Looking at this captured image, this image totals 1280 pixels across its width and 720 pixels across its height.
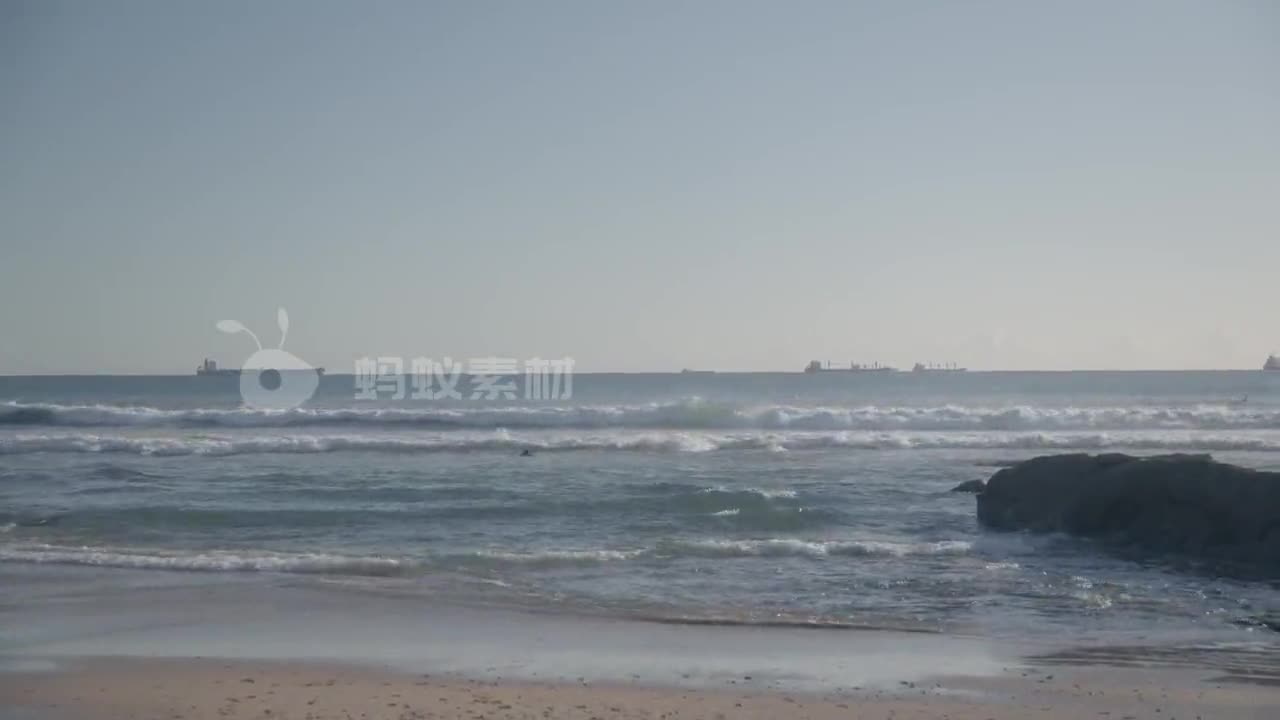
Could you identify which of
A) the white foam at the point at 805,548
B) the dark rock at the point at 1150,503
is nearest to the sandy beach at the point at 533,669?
the white foam at the point at 805,548

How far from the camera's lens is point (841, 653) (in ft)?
27.1

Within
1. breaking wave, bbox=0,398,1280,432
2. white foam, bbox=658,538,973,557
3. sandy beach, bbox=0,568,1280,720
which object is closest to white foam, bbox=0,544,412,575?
sandy beach, bbox=0,568,1280,720

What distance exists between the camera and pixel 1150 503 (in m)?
13.7

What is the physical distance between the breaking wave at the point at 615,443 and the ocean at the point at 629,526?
5.2 inches

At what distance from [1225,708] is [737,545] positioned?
7.18 meters

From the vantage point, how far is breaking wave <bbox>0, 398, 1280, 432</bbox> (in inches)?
1436

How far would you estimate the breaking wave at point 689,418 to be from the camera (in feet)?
120

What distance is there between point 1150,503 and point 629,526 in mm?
7570

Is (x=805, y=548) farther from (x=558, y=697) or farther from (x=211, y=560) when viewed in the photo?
(x=211, y=560)

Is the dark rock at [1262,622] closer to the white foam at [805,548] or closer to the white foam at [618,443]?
the white foam at [805,548]

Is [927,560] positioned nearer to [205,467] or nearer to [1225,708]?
[1225,708]

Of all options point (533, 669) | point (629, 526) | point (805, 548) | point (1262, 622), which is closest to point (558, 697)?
point (533, 669)

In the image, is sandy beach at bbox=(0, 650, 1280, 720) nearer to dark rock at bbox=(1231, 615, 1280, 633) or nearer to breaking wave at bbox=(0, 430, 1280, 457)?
dark rock at bbox=(1231, 615, 1280, 633)

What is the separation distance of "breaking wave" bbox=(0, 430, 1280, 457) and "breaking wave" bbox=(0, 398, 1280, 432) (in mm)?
4566
